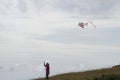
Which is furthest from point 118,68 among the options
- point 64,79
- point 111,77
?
point 111,77

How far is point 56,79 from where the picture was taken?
64188 mm

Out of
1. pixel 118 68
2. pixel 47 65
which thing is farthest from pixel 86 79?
pixel 118 68

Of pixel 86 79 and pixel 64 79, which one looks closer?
pixel 86 79

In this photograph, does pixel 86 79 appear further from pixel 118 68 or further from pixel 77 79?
pixel 118 68

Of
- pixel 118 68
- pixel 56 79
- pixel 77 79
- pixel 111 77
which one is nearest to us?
pixel 111 77

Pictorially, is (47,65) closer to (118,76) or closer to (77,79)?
(77,79)

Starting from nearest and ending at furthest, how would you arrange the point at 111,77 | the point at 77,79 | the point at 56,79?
1. the point at 111,77
2. the point at 77,79
3. the point at 56,79

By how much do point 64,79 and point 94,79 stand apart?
9220mm

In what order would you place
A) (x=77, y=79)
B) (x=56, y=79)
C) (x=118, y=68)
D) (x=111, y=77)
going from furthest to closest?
(x=118, y=68)
(x=56, y=79)
(x=77, y=79)
(x=111, y=77)

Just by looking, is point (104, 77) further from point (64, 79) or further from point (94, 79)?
point (64, 79)

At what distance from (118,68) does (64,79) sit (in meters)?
11.2

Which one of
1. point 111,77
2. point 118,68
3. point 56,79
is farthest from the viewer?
point 118,68

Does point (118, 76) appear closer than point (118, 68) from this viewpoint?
Yes

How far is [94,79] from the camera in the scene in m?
53.9
